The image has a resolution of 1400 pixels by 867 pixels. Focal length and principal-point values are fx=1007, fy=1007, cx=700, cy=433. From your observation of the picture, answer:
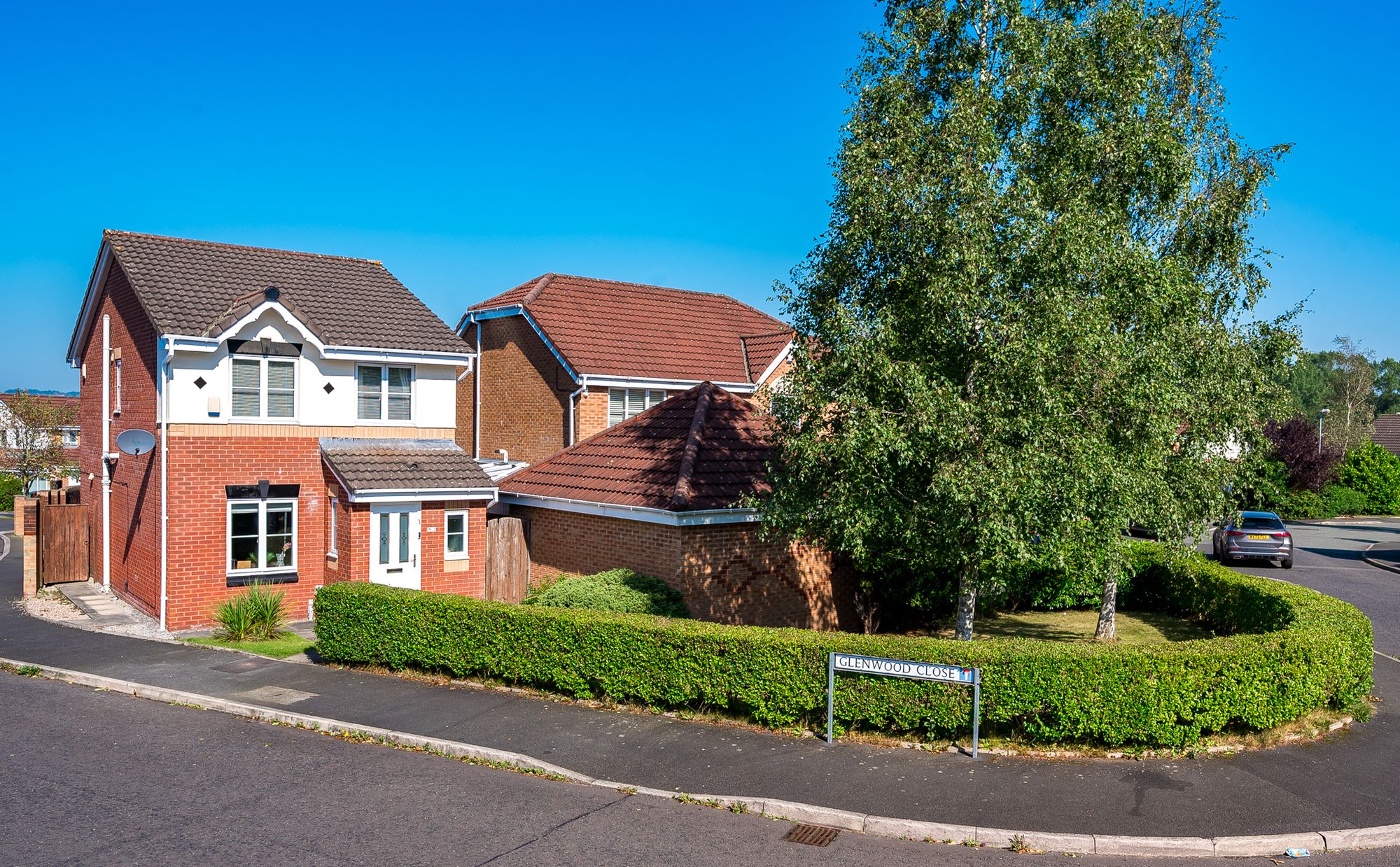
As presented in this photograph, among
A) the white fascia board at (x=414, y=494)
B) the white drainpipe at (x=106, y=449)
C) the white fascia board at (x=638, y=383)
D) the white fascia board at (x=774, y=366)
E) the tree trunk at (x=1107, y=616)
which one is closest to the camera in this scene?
the tree trunk at (x=1107, y=616)

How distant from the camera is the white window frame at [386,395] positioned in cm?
2100

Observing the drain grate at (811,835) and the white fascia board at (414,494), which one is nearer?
the drain grate at (811,835)

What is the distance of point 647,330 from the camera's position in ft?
97.7

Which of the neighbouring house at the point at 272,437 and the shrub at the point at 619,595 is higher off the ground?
the neighbouring house at the point at 272,437

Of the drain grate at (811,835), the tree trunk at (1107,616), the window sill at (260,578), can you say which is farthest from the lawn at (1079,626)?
the window sill at (260,578)

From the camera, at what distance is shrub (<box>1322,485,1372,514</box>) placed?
50.2m

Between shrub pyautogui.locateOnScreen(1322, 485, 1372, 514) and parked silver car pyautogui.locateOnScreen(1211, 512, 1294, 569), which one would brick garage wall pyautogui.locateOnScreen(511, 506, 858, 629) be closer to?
parked silver car pyautogui.locateOnScreen(1211, 512, 1294, 569)

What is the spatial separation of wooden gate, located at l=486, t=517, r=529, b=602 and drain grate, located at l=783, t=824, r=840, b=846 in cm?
1206

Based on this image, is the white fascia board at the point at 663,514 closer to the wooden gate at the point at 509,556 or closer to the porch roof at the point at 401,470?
the wooden gate at the point at 509,556

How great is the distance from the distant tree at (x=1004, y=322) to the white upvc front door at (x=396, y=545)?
8.68 meters

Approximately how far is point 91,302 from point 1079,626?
2346cm

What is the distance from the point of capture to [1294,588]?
16.4 m

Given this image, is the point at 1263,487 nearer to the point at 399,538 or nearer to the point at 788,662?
the point at 788,662

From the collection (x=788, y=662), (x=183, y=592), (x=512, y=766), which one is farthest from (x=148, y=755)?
(x=183, y=592)
